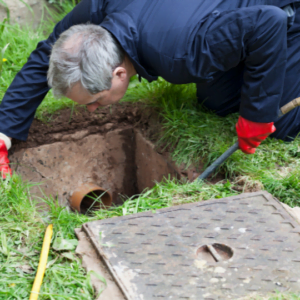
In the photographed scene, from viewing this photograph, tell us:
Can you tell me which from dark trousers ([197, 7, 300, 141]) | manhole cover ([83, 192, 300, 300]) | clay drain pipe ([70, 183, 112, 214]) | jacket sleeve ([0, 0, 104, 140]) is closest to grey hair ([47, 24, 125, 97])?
jacket sleeve ([0, 0, 104, 140])

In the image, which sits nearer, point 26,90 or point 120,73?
point 120,73

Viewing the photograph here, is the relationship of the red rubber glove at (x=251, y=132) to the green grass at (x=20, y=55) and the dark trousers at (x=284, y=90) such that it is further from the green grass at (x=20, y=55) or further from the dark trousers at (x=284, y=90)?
the green grass at (x=20, y=55)

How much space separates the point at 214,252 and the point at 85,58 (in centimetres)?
109

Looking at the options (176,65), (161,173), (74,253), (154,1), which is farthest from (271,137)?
(74,253)

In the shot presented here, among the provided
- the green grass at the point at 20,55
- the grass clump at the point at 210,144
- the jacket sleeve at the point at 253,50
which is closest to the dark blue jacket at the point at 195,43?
the jacket sleeve at the point at 253,50

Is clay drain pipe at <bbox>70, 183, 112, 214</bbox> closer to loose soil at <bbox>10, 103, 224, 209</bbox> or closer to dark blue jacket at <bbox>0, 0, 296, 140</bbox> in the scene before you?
loose soil at <bbox>10, 103, 224, 209</bbox>

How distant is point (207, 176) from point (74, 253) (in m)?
0.94

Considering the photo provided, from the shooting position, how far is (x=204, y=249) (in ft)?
5.14

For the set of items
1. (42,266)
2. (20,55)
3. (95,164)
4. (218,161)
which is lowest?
(95,164)

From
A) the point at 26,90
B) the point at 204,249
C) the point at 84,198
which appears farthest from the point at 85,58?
the point at 84,198

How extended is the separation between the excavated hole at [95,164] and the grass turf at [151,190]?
0.25 m

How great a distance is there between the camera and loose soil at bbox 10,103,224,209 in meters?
2.60

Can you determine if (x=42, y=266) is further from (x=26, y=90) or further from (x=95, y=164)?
(x=95, y=164)

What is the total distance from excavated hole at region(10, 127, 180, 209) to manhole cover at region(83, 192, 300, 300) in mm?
761
